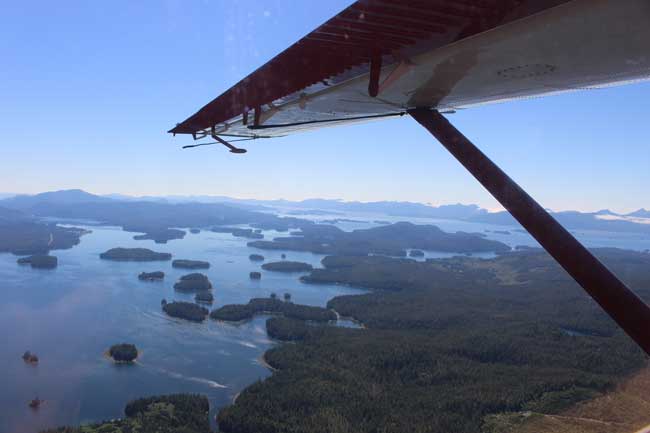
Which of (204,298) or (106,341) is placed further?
(204,298)

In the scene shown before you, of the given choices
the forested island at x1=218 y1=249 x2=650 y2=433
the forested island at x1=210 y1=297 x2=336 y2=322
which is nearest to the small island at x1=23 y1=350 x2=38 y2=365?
the forested island at x1=210 y1=297 x2=336 y2=322

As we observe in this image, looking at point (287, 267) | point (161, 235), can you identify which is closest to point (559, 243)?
point (287, 267)

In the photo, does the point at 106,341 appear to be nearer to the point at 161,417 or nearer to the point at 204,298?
the point at 161,417

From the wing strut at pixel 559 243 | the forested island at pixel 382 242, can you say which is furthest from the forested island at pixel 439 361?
the forested island at pixel 382 242

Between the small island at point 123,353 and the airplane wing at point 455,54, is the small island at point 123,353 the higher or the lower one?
the lower one

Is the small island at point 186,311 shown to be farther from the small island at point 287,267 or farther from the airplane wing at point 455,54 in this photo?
the airplane wing at point 455,54
